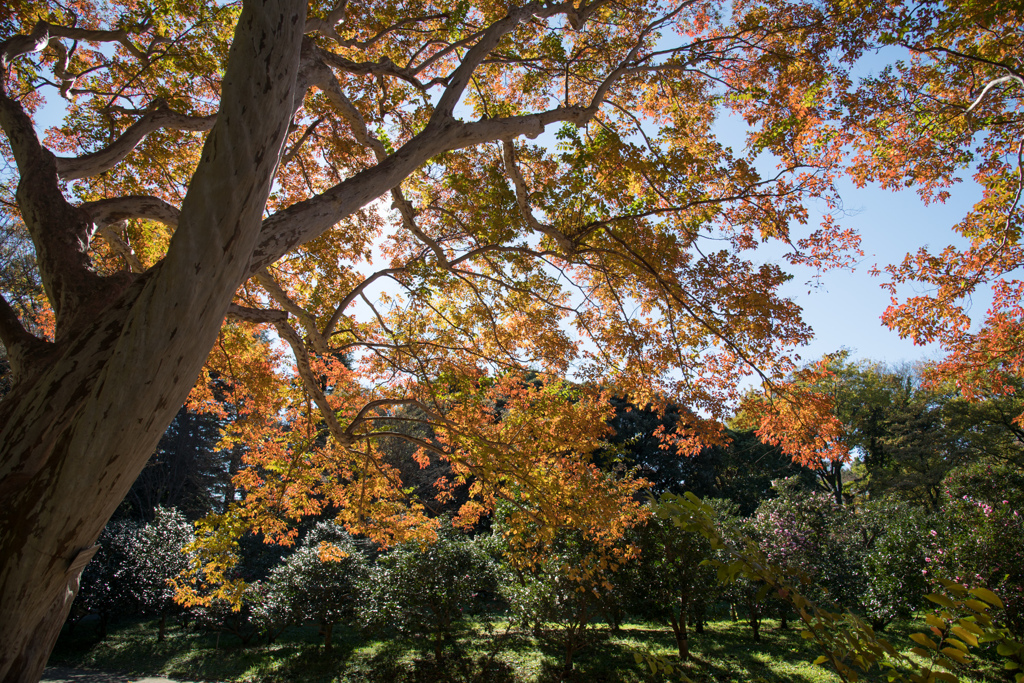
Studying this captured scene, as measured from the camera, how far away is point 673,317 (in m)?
5.85

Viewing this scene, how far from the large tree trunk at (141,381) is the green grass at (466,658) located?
8127 millimetres

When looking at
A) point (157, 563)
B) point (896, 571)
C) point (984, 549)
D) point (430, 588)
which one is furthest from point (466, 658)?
point (157, 563)

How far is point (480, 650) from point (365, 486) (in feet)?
18.3

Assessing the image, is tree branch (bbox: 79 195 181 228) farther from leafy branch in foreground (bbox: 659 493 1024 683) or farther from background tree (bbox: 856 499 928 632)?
background tree (bbox: 856 499 928 632)

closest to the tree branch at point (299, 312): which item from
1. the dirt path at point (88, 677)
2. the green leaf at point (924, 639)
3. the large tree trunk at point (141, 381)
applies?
the large tree trunk at point (141, 381)

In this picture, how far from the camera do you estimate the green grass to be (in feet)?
28.0

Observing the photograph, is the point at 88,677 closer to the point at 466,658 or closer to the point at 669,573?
the point at 466,658

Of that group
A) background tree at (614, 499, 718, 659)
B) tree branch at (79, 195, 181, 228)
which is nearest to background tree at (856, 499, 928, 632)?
background tree at (614, 499, 718, 659)

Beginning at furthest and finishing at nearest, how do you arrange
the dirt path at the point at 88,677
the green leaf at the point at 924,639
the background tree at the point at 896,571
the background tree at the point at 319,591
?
1. the background tree at the point at 319,591
2. the dirt path at the point at 88,677
3. the background tree at the point at 896,571
4. the green leaf at the point at 924,639

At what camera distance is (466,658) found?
31.6ft

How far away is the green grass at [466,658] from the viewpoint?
8539 millimetres

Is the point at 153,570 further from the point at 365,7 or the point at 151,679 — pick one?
the point at 365,7

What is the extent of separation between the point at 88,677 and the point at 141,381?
12621mm

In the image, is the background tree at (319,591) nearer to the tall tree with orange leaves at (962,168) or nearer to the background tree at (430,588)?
the background tree at (430,588)
